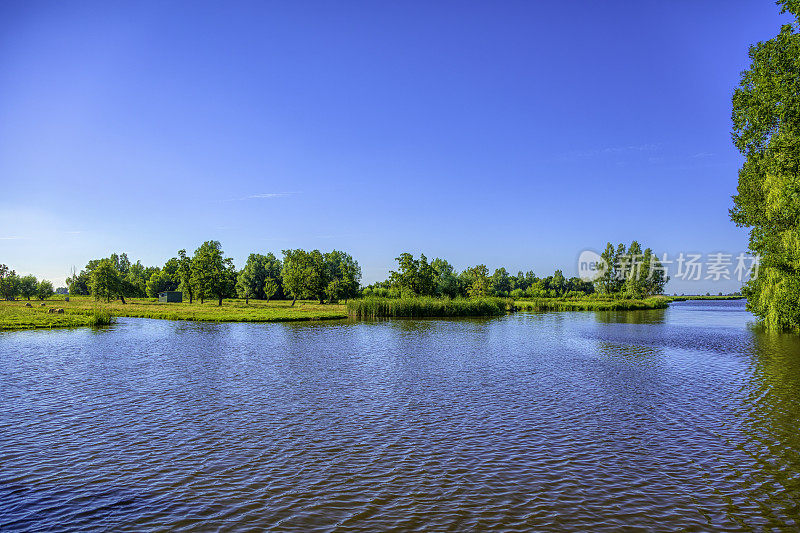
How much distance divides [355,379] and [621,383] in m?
12.1

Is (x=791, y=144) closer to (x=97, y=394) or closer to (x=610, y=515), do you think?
(x=610, y=515)

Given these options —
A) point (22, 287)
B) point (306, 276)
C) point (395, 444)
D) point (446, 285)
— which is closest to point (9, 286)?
point (22, 287)

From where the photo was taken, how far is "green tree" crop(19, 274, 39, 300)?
112125mm

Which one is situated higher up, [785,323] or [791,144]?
[791,144]

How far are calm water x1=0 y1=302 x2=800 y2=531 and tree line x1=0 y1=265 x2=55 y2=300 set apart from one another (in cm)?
10764

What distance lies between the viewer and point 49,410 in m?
15.4

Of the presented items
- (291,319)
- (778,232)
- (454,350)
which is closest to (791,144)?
(778,232)

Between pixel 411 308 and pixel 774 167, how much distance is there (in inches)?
1651

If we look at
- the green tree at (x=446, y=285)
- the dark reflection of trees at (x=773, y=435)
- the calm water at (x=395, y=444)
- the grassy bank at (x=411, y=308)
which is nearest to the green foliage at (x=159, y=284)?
the green tree at (x=446, y=285)

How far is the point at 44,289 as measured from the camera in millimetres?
113812

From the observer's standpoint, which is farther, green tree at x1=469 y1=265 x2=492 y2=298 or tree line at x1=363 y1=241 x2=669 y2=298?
green tree at x1=469 y1=265 x2=492 y2=298

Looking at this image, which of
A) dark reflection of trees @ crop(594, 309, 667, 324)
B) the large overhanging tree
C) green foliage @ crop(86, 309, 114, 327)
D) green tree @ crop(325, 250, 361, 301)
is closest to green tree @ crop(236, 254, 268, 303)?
green tree @ crop(325, 250, 361, 301)

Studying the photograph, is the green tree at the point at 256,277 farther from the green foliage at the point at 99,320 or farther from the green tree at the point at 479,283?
the green foliage at the point at 99,320

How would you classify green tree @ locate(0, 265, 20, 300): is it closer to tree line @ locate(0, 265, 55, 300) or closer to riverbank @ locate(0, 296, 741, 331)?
tree line @ locate(0, 265, 55, 300)
